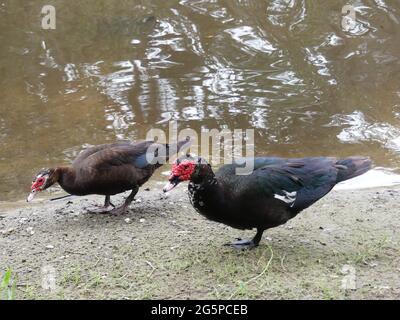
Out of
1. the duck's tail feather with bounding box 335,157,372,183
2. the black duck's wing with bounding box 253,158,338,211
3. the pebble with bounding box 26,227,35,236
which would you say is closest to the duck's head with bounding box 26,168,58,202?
the pebble with bounding box 26,227,35,236

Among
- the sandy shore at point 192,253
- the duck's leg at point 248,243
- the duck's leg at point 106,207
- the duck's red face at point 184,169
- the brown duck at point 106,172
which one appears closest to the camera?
the sandy shore at point 192,253

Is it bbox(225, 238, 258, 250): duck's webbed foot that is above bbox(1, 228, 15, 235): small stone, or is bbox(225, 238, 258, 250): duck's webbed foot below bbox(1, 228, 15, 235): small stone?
above

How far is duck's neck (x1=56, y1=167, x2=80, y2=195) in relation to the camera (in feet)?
18.4

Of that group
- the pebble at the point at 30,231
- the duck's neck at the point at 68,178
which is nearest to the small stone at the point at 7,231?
the pebble at the point at 30,231

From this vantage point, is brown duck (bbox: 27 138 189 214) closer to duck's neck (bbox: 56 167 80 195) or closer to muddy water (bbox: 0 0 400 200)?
duck's neck (bbox: 56 167 80 195)

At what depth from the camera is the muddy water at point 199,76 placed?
757cm

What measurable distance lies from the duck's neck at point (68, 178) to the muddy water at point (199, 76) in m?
1.22

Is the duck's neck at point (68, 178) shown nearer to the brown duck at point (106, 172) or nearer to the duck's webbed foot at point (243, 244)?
the brown duck at point (106, 172)

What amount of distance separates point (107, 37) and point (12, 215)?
14.8 feet

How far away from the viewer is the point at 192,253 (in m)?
4.67

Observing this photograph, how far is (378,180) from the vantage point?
6.68 m

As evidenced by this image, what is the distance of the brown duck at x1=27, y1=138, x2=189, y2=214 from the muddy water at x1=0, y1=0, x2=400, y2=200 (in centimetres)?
121

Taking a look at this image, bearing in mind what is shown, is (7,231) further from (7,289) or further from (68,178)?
(7,289)

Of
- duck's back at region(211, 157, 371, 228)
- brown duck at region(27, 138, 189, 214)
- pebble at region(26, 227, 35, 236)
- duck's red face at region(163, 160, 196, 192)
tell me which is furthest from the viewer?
brown duck at region(27, 138, 189, 214)
